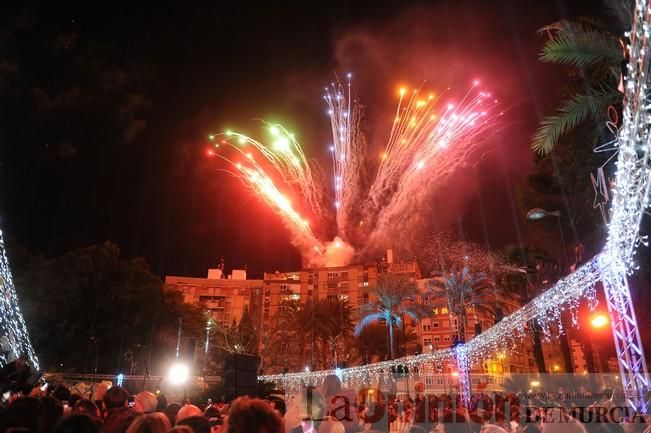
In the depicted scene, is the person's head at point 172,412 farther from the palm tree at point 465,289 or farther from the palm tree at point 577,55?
the palm tree at point 465,289

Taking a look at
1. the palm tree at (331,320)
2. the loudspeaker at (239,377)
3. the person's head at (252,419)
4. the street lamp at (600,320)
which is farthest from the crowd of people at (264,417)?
the palm tree at (331,320)

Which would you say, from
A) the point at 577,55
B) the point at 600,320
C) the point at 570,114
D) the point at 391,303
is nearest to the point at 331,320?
the point at 391,303

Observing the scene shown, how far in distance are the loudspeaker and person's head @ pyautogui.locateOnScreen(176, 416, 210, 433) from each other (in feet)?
13.8

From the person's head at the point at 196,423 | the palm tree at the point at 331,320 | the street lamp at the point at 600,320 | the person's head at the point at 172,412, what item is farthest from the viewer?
the palm tree at the point at 331,320

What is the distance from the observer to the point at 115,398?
6.64 meters

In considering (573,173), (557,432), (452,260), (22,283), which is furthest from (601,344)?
(22,283)

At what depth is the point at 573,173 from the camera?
68.9 feet

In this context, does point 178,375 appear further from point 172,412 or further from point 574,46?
point 574,46

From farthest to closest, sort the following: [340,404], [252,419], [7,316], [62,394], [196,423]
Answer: [7,316] < [62,394] < [340,404] < [196,423] < [252,419]

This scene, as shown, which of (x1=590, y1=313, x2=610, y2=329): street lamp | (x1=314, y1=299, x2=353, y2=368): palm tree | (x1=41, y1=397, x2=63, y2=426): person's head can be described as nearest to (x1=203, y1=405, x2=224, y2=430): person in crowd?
(x1=41, y1=397, x2=63, y2=426): person's head

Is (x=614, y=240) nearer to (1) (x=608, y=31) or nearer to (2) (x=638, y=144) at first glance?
(2) (x=638, y=144)

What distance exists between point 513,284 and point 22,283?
1402 inches

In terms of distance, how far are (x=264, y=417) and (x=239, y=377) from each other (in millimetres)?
5770

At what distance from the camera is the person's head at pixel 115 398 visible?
659cm
